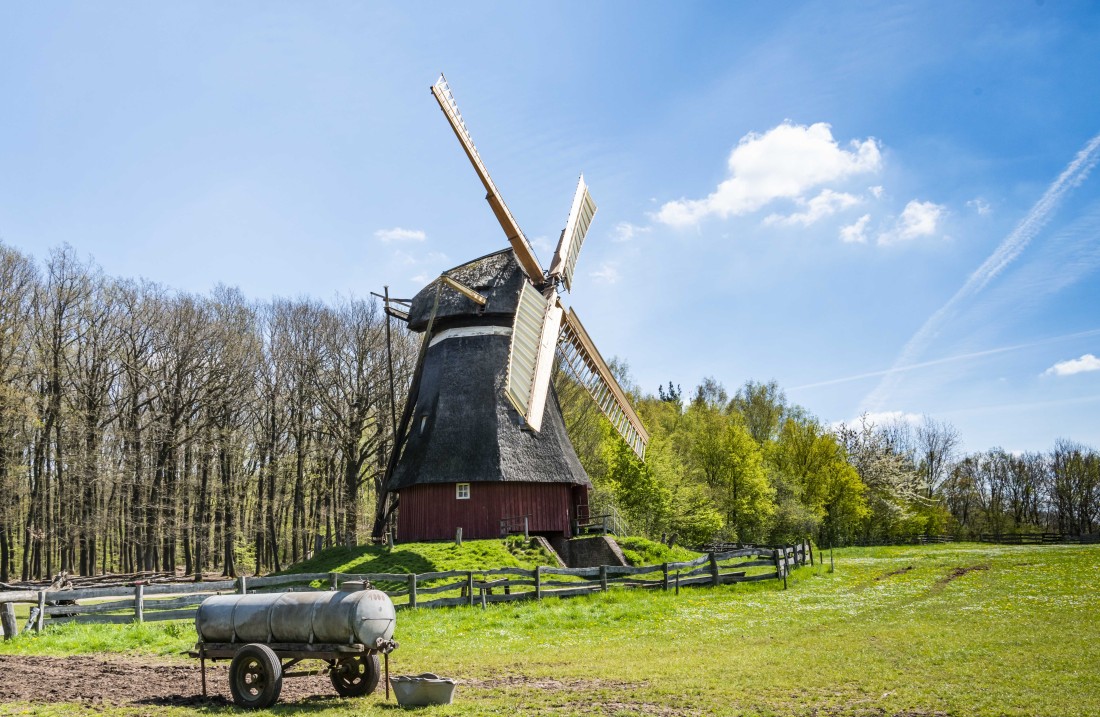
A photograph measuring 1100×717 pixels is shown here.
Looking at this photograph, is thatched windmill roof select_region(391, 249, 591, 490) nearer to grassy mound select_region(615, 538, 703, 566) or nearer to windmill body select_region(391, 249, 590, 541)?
windmill body select_region(391, 249, 590, 541)

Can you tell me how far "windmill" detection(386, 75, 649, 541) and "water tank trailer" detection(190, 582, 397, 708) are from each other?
51.5ft

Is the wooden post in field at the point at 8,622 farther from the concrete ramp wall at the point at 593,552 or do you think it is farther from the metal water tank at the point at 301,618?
the concrete ramp wall at the point at 593,552

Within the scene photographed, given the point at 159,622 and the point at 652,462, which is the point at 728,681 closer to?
the point at 159,622

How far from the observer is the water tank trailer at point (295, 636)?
991 cm

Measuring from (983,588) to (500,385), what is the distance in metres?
16.3

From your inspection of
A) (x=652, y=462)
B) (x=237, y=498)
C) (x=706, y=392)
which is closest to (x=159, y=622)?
(x=237, y=498)

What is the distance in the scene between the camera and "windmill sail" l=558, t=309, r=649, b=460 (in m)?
29.5

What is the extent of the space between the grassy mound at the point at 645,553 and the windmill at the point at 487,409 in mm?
2333

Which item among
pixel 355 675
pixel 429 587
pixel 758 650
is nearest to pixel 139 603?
pixel 429 587

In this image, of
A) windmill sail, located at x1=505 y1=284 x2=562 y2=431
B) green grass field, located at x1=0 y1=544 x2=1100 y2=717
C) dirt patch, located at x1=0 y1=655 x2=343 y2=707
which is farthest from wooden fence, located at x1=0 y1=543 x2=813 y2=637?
windmill sail, located at x1=505 y1=284 x2=562 y2=431

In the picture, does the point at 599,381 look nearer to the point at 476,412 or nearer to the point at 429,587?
the point at 476,412

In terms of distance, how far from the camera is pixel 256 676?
10.3 metres

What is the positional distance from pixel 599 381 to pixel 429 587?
42.2 feet

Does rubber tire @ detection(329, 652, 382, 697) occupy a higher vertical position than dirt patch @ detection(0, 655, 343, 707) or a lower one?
higher
